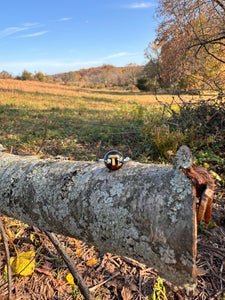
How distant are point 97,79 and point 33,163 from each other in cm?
4628

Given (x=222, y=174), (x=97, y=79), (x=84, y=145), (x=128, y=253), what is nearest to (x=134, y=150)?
(x=84, y=145)

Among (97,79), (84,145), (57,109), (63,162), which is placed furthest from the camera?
(97,79)

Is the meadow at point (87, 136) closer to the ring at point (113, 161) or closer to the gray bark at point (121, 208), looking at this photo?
the gray bark at point (121, 208)

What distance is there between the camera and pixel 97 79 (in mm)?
44844

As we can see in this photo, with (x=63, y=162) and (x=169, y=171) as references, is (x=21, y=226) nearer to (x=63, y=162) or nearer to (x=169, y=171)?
(x=63, y=162)

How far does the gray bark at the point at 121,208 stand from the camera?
0.73 m

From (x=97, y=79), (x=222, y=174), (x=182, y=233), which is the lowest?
(x=222, y=174)

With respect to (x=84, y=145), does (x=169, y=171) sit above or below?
above

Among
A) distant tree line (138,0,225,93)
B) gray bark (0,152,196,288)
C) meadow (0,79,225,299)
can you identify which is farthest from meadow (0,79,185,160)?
gray bark (0,152,196,288)

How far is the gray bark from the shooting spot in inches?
28.7

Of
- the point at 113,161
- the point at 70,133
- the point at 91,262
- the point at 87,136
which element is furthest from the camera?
the point at 70,133

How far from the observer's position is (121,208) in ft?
2.68

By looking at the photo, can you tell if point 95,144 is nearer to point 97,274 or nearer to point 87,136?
point 87,136

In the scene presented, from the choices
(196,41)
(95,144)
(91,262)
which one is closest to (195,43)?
(196,41)
